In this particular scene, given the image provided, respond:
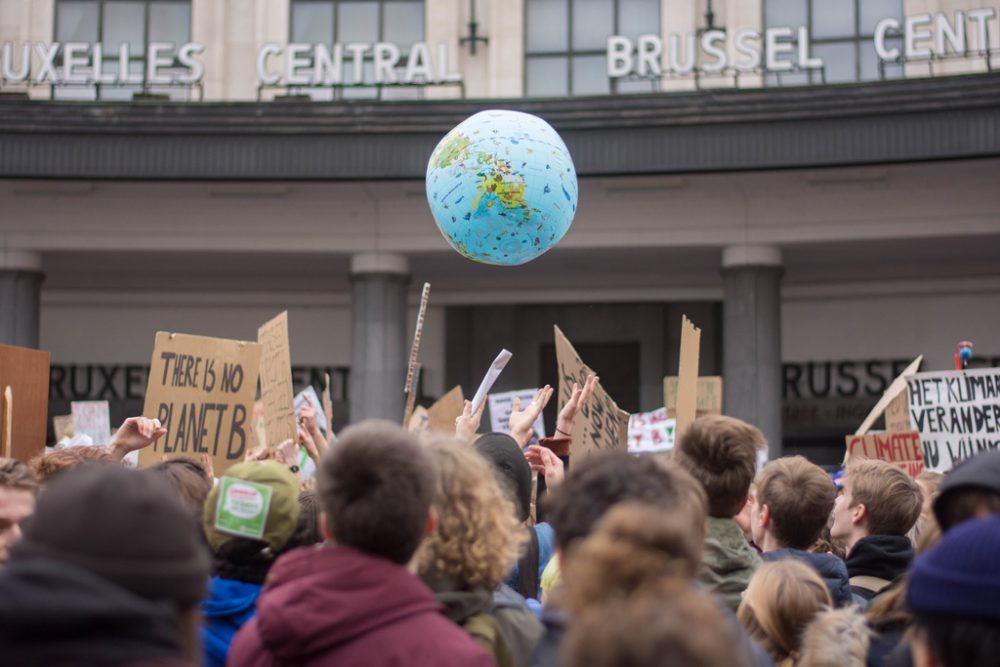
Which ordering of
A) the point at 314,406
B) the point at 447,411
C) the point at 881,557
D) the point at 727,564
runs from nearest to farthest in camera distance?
the point at 727,564, the point at 881,557, the point at 314,406, the point at 447,411

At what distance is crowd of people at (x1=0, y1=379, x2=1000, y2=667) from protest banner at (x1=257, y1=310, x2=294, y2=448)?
349cm

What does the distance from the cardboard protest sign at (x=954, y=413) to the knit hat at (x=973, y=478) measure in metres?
6.39

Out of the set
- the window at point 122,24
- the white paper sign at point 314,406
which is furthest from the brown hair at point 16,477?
the window at point 122,24

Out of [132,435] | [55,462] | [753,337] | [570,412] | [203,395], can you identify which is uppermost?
[753,337]

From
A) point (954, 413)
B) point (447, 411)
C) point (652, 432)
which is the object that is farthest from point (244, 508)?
point (652, 432)

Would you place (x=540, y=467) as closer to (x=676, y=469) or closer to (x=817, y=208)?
A: (x=676, y=469)

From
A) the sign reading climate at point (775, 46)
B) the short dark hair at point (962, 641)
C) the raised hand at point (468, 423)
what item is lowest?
the short dark hair at point (962, 641)

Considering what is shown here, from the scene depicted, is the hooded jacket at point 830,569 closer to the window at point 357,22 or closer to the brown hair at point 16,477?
the brown hair at point 16,477

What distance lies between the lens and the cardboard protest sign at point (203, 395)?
24.6 feet

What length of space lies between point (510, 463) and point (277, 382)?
14.5ft

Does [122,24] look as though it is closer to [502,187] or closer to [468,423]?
[502,187]

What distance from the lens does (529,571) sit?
4.75m

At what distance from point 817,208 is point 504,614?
658 inches

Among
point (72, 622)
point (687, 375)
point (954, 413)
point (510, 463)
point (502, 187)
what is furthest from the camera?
point (954, 413)
